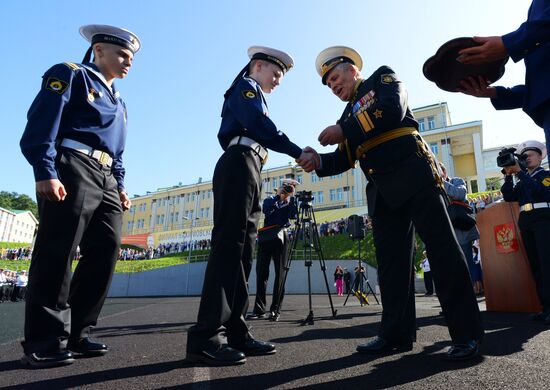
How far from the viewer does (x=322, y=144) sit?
8.91 feet

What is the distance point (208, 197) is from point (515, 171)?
5942 cm

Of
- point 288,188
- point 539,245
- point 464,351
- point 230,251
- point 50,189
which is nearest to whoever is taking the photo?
point 464,351

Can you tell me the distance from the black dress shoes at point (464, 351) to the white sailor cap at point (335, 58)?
2.29 m

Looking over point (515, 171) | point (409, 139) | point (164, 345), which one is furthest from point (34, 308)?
point (515, 171)

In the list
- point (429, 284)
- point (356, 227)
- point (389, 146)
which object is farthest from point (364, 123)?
point (429, 284)

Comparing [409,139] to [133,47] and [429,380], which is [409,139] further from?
[133,47]

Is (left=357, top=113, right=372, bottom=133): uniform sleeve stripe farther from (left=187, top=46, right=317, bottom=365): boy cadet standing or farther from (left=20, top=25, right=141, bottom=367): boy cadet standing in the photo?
(left=20, top=25, right=141, bottom=367): boy cadet standing

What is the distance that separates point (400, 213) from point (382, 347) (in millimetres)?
954

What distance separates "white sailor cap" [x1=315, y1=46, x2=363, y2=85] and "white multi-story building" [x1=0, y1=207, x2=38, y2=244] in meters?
84.9

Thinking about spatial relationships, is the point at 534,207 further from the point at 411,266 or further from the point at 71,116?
the point at 71,116

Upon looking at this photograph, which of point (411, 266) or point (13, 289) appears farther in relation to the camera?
point (13, 289)

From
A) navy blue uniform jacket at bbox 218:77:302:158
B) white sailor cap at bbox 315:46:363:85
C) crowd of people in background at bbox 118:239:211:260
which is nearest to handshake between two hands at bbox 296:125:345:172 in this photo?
navy blue uniform jacket at bbox 218:77:302:158

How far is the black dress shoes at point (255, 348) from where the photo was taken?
233 centimetres

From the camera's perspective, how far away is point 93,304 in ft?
8.49
